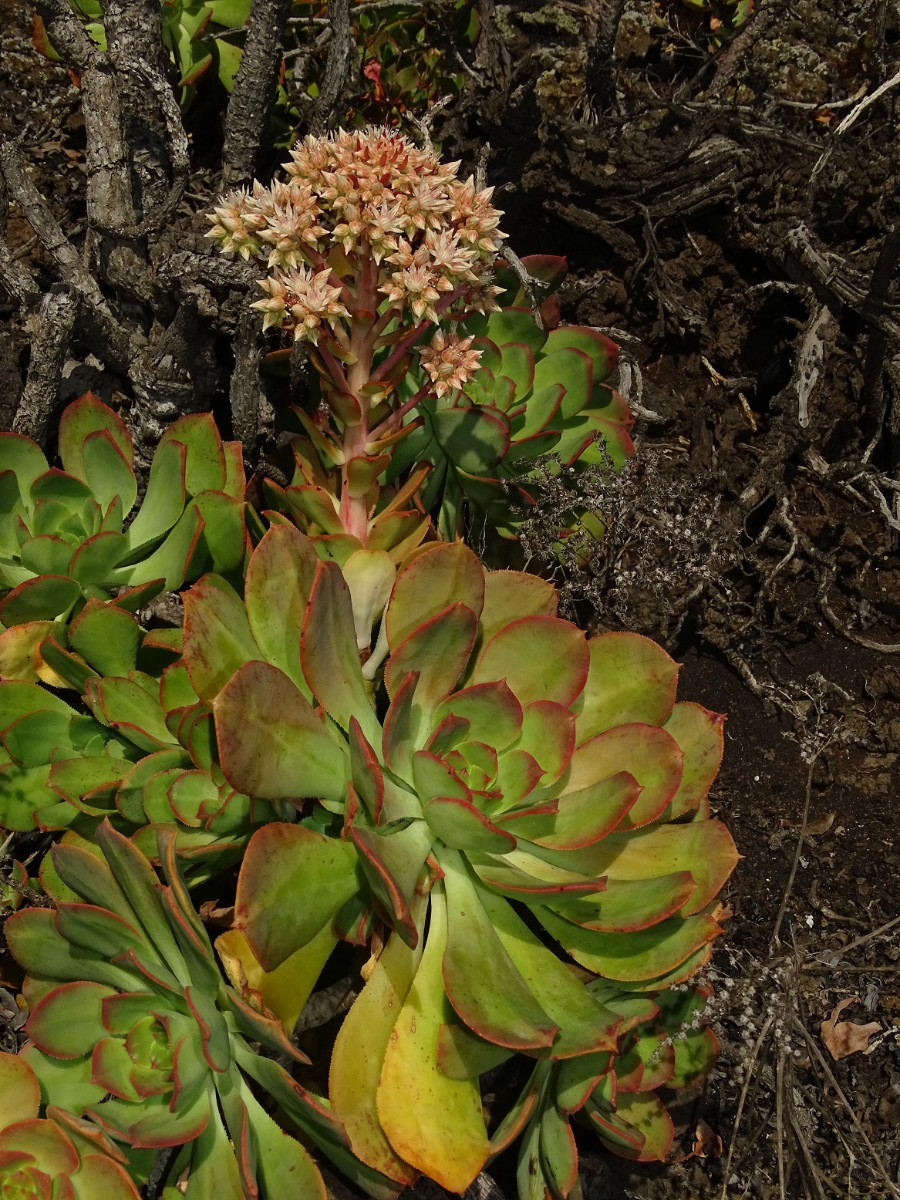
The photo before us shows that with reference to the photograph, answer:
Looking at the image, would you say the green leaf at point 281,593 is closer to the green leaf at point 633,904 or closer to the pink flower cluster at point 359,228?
the pink flower cluster at point 359,228

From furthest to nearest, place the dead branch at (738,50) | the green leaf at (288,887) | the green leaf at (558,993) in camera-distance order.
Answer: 1. the dead branch at (738,50)
2. the green leaf at (558,993)
3. the green leaf at (288,887)

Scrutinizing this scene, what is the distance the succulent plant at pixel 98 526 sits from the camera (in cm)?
172

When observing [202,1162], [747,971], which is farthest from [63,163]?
[747,971]

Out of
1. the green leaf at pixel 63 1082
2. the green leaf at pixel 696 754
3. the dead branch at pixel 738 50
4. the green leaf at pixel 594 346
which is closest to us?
the green leaf at pixel 63 1082

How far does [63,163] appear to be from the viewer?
2561mm

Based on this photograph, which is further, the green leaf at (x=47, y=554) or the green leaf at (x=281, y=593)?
the green leaf at (x=47, y=554)

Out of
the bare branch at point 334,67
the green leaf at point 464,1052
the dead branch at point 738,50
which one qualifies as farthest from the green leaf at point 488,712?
the dead branch at point 738,50

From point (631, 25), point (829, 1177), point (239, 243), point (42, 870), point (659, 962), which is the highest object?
point (631, 25)

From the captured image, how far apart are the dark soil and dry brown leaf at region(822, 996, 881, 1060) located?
0.6 inches

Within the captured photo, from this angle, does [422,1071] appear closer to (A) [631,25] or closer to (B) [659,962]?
(B) [659,962]

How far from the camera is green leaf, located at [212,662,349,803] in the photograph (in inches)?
52.4

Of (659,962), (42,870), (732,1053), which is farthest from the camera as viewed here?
(732,1053)

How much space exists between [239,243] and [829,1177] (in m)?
1.97

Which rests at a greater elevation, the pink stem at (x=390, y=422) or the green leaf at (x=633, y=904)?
the pink stem at (x=390, y=422)
